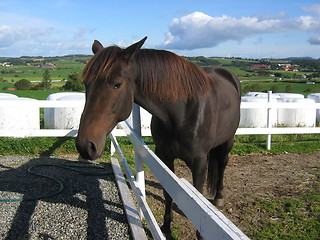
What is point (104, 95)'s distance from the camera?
93.0 inches

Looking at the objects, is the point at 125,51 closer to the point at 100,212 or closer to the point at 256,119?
the point at 100,212

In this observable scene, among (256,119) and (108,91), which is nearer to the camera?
(108,91)

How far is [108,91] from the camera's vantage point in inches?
93.9

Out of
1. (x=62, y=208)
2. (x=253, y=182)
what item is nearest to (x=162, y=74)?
(x=62, y=208)

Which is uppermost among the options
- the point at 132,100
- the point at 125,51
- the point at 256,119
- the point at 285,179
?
the point at 125,51

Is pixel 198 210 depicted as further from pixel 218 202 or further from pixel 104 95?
pixel 218 202

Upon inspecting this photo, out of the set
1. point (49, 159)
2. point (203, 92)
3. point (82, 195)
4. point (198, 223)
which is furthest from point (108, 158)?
point (198, 223)

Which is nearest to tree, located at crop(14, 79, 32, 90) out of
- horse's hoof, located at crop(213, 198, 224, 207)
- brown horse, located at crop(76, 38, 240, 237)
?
horse's hoof, located at crop(213, 198, 224, 207)

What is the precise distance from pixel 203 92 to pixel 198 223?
1870 millimetres

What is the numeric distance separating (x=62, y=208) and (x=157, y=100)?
7.25 ft

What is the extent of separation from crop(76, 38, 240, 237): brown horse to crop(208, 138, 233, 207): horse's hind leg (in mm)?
900

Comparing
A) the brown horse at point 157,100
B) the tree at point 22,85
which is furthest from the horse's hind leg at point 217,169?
the tree at point 22,85

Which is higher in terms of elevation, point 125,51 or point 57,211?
point 125,51

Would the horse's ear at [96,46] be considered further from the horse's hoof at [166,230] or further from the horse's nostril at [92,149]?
the horse's hoof at [166,230]
